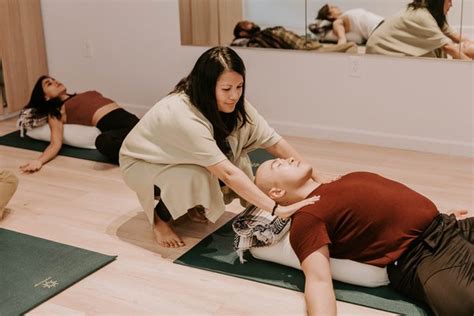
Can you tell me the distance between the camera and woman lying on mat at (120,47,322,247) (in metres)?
2.68

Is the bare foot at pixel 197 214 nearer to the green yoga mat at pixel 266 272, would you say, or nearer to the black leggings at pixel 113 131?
the green yoga mat at pixel 266 272

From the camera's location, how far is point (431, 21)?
153 inches

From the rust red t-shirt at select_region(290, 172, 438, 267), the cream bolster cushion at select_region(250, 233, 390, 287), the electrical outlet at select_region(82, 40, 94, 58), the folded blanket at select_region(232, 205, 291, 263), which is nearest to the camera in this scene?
the rust red t-shirt at select_region(290, 172, 438, 267)

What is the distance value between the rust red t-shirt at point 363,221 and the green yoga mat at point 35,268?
902 mm

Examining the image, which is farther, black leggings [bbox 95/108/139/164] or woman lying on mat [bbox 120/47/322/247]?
black leggings [bbox 95/108/139/164]

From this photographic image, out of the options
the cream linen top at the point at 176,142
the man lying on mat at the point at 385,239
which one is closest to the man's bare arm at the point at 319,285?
the man lying on mat at the point at 385,239

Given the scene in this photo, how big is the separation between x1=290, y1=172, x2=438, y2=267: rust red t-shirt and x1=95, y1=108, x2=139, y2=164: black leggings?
1.86 meters

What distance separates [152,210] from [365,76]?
1795 mm

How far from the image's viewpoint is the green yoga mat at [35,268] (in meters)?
2.54

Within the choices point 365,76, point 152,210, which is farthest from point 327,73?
point 152,210

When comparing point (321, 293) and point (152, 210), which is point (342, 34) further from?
point (321, 293)

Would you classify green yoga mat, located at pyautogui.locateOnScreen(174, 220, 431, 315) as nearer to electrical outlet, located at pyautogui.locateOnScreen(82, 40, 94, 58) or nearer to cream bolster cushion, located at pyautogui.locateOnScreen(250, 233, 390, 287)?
cream bolster cushion, located at pyautogui.locateOnScreen(250, 233, 390, 287)

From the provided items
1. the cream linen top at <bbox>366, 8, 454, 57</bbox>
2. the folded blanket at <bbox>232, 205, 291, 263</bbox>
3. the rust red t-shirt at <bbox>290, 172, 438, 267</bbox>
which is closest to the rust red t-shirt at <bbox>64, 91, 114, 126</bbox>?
the cream linen top at <bbox>366, 8, 454, 57</bbox>

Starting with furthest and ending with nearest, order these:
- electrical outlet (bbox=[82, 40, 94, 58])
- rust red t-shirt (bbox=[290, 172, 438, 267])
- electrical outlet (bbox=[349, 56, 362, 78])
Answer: electrical outlet (bbox=[82, 40, 94, 58])
electrical outlet (bbox=[349, 56, 362, 78])
rust red t-shirt (bbox=[290, 172, 438, 267])
